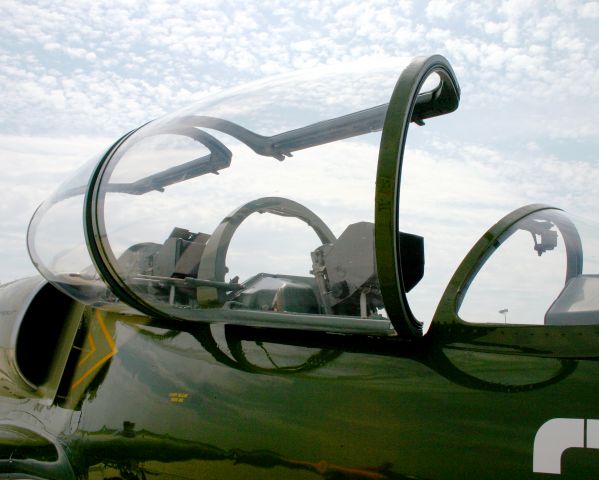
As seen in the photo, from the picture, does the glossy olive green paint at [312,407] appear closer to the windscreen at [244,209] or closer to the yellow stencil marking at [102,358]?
the yellow stencil marking at [102,358]

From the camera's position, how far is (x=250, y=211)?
9.57 feet

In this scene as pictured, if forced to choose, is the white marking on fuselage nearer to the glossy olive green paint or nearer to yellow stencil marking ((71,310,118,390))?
the glossy olive green paint

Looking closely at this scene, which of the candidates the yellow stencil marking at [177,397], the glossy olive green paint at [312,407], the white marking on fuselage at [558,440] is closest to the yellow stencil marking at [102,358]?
the glossy olive green paint at [312,407]

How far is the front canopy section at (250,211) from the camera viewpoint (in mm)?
2643

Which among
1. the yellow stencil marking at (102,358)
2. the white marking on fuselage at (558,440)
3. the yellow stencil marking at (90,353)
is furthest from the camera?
the yellow stencil marking at (90,353)

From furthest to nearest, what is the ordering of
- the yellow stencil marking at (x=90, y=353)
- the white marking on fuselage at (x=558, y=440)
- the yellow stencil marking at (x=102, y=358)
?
the yellow stencil marking at (x=90, y=353), the yellow stencil marking at (x=102, y=358), the white marking on fuselage at (x=558, y=440)

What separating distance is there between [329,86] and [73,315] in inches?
69.0

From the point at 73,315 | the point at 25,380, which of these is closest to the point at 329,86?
the point at 73,315

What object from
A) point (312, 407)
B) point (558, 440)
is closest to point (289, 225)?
point (312, 407)

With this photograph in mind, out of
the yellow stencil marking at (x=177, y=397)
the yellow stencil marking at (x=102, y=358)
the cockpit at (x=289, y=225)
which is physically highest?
the cockpit at (x=289, y=225)

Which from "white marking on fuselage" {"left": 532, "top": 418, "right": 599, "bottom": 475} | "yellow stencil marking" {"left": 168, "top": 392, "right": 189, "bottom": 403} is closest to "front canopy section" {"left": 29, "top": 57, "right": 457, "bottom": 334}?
"yellow stencil marking" {"left": 168, "top": 392, "right": 189, "bottom": 403}

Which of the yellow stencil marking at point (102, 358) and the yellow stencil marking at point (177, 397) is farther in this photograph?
the yellow stencil marking at point (102, 358)

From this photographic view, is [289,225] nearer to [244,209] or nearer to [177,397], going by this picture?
[244,209]

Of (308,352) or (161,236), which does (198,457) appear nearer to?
(308,352)
